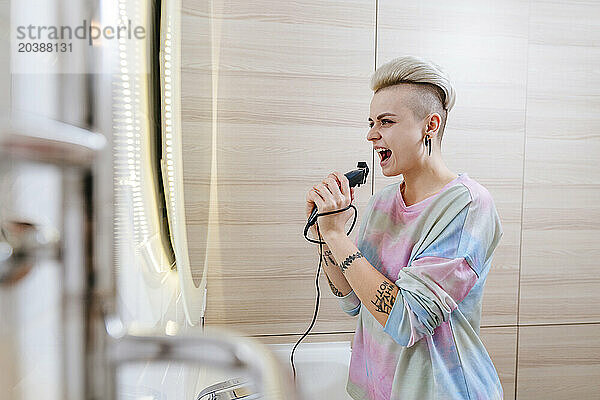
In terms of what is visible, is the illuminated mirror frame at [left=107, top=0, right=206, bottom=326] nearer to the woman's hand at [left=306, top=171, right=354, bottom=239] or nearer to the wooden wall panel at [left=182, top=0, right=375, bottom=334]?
the woman's hand at [left=306, top=171, right=354, bottom=239]

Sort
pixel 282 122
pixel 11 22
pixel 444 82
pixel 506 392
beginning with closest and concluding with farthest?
pixel 11 22 → pixel 444 82 → pixel 282 122 → pixel 506 392

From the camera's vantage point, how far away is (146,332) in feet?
0.37

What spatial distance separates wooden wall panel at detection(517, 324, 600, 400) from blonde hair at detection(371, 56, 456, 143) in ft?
2.35

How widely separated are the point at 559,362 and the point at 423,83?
2.94 feet

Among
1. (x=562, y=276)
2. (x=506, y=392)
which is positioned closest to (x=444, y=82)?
(x=562, y=276)

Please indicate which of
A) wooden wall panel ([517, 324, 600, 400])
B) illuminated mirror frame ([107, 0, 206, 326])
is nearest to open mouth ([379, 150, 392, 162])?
wooden wall panel ([517, 324, 600, 400])

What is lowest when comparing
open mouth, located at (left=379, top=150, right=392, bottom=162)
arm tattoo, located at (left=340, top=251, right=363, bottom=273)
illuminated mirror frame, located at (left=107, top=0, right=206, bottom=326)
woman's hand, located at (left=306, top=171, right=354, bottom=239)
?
arm tattoo, located at (left=340, top=251, right=363, bottom=273)

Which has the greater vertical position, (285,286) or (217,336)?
(217,336)

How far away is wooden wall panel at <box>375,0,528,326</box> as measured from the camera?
1.30 metres

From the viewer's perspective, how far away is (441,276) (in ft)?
2.77

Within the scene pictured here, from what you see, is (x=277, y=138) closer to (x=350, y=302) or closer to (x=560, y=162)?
(x=350, y=302)

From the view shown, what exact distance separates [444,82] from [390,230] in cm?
27

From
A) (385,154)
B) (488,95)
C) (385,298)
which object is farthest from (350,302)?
(488,95)

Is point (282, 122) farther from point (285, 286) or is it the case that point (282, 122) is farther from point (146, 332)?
point (146, 332)
